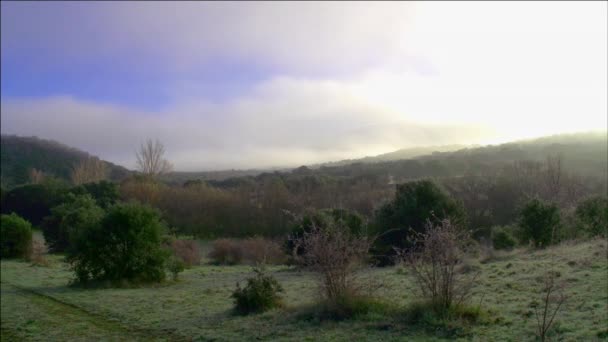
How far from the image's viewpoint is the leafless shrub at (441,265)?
981cm

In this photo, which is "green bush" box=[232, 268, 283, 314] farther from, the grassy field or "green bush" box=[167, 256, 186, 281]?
"green bush" box=[167, 256, 186, 281]

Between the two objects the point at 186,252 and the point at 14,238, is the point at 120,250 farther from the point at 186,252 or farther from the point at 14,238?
the point at 14,238

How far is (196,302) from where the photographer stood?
1544 centimetres

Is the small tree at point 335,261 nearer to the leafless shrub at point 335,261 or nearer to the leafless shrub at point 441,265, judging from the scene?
the leafless shrub at point 335,261

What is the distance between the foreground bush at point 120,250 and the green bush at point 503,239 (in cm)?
1646

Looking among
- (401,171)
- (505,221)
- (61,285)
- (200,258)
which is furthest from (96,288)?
(401,171)

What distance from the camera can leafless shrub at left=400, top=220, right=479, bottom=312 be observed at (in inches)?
386

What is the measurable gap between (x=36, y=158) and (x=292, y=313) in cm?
10442

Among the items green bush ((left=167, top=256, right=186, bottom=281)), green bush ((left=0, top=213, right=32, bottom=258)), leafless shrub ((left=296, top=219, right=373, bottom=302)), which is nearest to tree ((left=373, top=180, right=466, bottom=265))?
green bush ((left=167, top=256, right=186, bottom=281))

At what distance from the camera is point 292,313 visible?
1175 centimetres

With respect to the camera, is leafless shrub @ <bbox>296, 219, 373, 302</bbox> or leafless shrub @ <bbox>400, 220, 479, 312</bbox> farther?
leafless shrub @ <bbox>296, 219, 373, 302</bbox>

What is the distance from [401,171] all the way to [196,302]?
49.2 metres

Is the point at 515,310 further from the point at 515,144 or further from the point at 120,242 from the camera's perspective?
the point at 515,144

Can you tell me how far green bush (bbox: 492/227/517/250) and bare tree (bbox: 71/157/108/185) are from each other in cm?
7001
